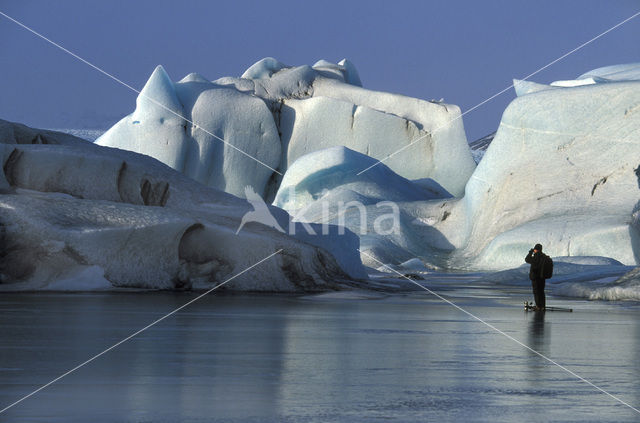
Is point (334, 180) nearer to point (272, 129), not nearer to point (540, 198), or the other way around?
point (272, 129)

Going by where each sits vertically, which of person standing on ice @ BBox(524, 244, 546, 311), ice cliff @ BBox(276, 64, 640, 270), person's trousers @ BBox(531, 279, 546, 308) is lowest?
person's trousers @ BBox(531, 279, 546, 308)

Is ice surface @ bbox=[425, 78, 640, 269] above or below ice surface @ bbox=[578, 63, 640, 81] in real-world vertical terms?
below

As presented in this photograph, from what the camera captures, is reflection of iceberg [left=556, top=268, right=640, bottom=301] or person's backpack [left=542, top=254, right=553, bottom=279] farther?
reflection of iceberg [left=556, top=268, right=640, bottom=301]

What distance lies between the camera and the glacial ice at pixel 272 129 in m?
42.9

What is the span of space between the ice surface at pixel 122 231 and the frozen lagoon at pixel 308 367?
10.4ft

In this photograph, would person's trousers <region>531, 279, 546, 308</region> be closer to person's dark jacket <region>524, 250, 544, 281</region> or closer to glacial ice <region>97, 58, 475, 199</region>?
person's dark jacket <region>524, 250, 544, 281</region>

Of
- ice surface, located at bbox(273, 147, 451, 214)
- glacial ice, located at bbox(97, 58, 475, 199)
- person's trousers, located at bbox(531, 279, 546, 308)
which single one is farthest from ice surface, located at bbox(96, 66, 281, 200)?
person's trousers, located at bbox(531, 279, 546, 308)

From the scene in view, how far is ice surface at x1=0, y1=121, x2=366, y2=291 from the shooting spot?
38.1 feet

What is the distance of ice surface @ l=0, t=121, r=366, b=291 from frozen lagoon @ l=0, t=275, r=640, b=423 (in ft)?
10.4

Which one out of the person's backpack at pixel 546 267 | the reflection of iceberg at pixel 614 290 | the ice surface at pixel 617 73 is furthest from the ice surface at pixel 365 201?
the person's backpack at pixel 546 267

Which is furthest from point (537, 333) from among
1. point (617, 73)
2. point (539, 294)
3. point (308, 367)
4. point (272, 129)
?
point (272, 129)

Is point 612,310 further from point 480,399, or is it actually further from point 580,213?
point 580,213

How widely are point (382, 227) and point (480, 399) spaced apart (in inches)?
1083

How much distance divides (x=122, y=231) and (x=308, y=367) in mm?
7632
